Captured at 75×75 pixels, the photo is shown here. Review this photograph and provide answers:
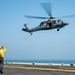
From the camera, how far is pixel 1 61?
64.7ft

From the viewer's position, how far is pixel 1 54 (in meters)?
19.2

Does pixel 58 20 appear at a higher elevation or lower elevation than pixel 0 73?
higher

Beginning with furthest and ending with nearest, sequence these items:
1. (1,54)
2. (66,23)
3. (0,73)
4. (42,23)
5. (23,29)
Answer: (23,29) < (42,23) < (66,23) < (0,73) < (1,54)

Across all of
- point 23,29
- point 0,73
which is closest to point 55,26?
point 23,29

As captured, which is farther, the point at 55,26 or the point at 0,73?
the point at 55,26

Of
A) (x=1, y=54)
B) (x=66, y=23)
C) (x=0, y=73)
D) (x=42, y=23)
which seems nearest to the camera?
(x=1, y=54)

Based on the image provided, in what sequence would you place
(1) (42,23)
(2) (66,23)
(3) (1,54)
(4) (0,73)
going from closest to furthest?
(3) (1,54) → (4) (0,73) → (2) (66,23) → (1) (42,23)

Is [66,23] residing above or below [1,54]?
above

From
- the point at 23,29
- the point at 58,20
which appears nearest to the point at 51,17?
the point at 58,20

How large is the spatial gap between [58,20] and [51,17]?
2.43 m

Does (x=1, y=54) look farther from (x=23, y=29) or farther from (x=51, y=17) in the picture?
(x=23, y=29)

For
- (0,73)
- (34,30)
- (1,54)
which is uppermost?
(34,30)

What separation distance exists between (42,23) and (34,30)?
3.10 m

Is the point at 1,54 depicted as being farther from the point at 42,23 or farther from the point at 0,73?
the point at 42,23
